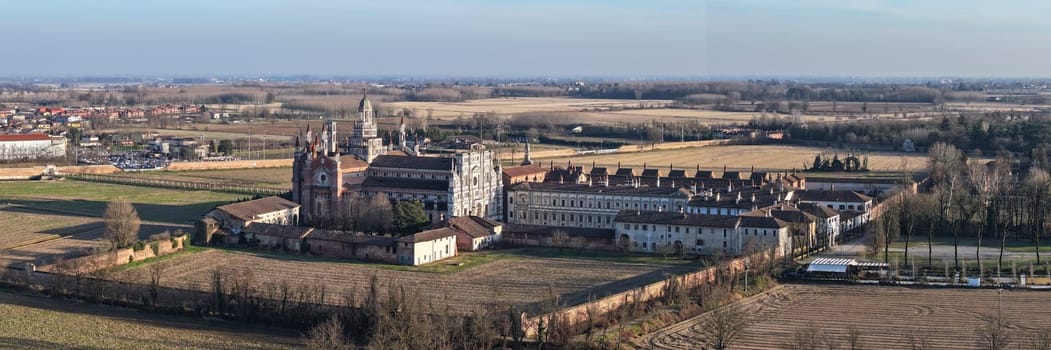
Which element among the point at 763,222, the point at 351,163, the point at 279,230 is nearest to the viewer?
the point at 763,222

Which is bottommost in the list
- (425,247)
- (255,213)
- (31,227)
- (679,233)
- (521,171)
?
(31,227)

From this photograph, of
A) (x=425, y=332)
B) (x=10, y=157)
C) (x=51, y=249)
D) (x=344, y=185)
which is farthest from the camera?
(x=10, y=157)

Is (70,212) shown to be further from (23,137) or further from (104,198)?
(23,137)

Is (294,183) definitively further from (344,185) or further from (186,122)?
(186,122)

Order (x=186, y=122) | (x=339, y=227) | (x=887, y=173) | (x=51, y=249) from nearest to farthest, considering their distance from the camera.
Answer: (x=51, y=249), (x=339, y=227), (x=887, y=173), (x=186, y=122)

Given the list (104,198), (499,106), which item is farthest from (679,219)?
(499,106)

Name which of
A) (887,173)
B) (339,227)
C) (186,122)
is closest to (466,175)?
(339,227)
